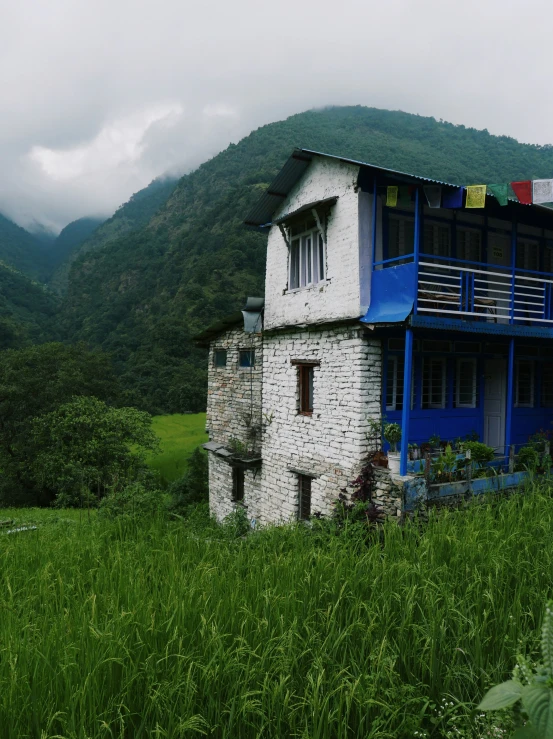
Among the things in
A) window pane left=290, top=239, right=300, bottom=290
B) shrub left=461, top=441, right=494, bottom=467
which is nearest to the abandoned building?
window pane left=290, top=239, right=300, bottom=290

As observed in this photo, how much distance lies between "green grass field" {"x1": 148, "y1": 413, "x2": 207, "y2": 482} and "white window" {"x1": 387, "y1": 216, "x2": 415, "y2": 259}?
50.8 feet

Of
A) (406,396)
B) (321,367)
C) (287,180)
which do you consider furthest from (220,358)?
(406,396)

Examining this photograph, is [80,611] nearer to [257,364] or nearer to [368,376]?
[368,376]

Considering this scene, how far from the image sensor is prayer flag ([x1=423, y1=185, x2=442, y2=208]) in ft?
31.2

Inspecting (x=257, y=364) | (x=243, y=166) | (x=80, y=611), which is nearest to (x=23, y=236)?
(x=243, y=166)

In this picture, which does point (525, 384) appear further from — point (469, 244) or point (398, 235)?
point (398, 235)

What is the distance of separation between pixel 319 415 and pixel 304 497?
7.39 feet

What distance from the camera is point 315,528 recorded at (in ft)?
29.3

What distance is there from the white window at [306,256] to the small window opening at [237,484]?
5.96 meters

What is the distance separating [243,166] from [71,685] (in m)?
81.6

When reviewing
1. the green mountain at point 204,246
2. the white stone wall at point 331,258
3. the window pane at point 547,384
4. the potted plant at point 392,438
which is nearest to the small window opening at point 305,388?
the white stone wall at point 331,258

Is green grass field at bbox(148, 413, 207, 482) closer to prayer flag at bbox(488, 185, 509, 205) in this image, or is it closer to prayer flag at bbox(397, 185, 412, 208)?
prayer flag at bbox(397, 185, 412, 208)

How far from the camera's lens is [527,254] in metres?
13.1

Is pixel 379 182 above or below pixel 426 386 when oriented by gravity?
above
